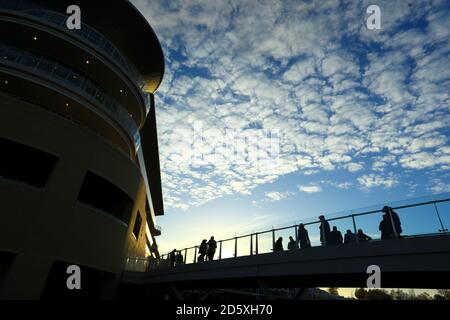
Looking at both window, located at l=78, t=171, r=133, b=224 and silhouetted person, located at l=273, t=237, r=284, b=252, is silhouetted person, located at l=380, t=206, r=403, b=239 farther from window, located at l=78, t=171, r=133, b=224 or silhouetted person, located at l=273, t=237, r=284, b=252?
window, located at l=78, t=171, r=133, b=224

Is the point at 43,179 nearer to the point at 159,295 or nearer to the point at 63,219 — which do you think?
the point at 63,219

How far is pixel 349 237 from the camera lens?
29.8ft

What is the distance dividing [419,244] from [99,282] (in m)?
16.5

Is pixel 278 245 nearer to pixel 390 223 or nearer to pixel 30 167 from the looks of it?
pixel 390 223

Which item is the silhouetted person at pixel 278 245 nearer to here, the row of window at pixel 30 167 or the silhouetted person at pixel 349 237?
the silhouetted person at pixel 349 237

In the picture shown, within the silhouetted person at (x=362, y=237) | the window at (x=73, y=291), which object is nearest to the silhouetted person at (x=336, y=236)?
the silhouetted person at (x=362, y=237)

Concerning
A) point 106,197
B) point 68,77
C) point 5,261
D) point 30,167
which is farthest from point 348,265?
point 68,77

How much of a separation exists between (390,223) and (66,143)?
1431cm

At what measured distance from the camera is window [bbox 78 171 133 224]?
17109 millimetres

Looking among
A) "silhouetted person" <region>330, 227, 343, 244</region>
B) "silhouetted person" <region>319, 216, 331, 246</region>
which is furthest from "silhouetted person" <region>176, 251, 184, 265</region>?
"silhouetted person" <region>330, 227, 343, 244</region>

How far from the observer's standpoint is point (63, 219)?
13.5 m

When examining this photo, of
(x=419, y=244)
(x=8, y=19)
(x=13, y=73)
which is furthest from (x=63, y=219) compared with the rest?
(x=419, y=244)

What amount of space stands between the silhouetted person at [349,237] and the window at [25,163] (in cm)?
1326

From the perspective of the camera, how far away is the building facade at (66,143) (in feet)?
40.6
